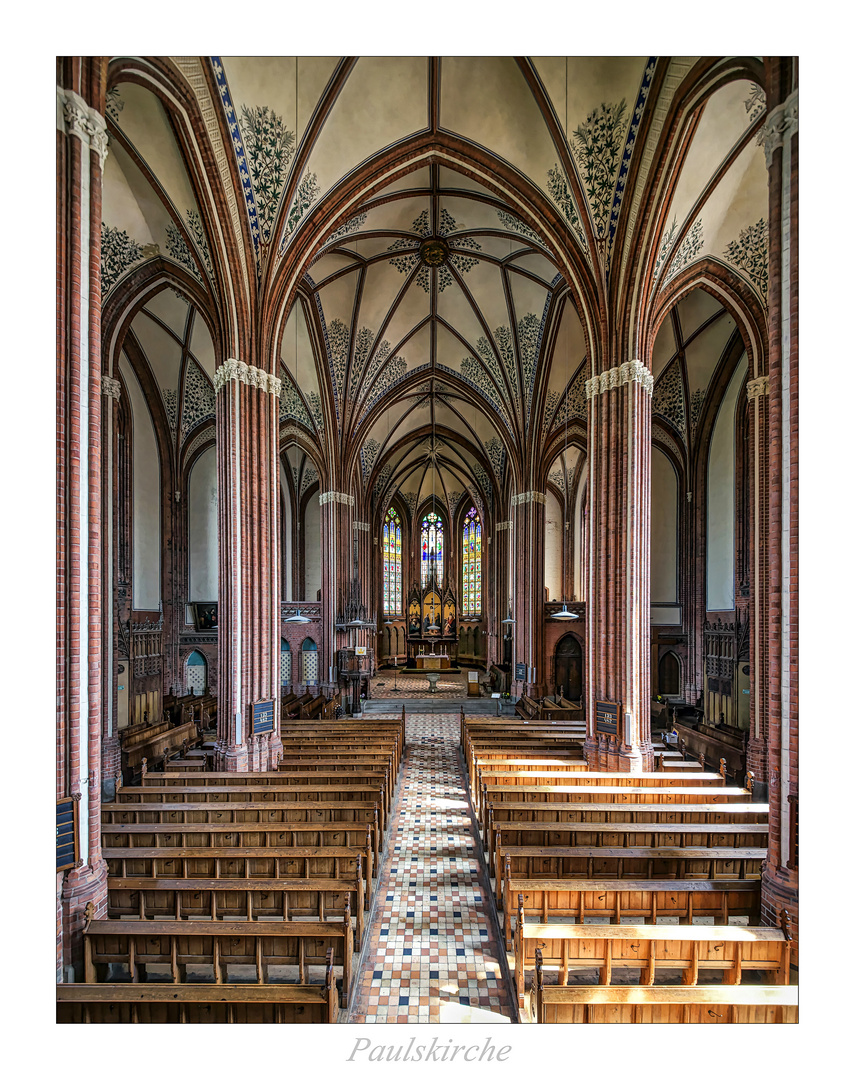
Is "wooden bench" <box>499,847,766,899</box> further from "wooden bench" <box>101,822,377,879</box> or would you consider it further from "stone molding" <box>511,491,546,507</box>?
"stone molding" <box>511,491,546,507</box>

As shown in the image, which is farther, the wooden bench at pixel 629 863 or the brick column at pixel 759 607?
the brick column at pixel 759 607

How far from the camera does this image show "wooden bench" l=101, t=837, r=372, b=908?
6566mm

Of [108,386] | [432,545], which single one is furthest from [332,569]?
[432,545]

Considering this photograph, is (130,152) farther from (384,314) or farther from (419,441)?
(419,441)

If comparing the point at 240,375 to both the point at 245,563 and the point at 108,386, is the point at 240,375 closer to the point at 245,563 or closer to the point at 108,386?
the point at 108,386

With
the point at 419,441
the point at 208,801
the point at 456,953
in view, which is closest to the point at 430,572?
the point at 419,441

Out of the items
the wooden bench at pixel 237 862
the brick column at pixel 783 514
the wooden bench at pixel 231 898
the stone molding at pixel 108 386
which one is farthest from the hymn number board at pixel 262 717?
the brick column at pixel 783 514

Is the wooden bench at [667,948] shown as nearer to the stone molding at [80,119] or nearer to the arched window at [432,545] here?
the stone molding at [80,119]

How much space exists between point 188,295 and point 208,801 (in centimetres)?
1058

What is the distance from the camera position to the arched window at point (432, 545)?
38844 mm

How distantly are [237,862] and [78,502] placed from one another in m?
4.49

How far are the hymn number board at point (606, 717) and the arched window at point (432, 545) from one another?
89.9 ft

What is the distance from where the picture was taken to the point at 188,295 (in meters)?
13.0

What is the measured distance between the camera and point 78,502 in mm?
5277
